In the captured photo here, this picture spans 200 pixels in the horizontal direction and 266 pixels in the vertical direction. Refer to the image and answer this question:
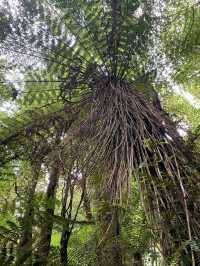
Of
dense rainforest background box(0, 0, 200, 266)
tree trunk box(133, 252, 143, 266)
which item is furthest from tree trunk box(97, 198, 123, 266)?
tree trunk box(133, 252, 143, 266)

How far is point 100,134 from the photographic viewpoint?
2.17 meters

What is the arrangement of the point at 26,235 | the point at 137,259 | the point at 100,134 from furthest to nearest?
the point at 100,134 < the point at 137,259 < the point at 26,235

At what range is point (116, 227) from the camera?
1760 millimetres

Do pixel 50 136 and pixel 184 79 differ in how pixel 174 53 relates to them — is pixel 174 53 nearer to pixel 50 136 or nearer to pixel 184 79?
pixel 184 79

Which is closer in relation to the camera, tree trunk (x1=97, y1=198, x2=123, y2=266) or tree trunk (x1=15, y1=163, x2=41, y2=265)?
tree trunk (x1=15, y1=163, x2=41, y2=265)

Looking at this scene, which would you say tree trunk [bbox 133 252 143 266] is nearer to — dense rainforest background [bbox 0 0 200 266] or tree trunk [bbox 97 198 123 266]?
dense rainforest background [bbox 0 0 200 266]

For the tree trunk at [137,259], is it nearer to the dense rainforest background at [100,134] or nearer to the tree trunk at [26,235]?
the dense rainforest background at [100,134]

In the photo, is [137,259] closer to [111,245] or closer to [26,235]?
[111,245]

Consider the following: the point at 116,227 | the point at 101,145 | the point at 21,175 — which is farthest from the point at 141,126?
the point at 21,175

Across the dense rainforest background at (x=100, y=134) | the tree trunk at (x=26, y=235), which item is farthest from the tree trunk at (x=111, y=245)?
the tree trunk at (x=26, y=235)

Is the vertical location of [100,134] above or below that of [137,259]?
above

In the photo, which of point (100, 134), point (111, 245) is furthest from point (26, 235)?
point (100, 134)

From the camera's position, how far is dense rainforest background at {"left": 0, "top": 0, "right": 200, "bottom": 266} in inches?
65.6

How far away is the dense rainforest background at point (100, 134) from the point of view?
167 centimetres
